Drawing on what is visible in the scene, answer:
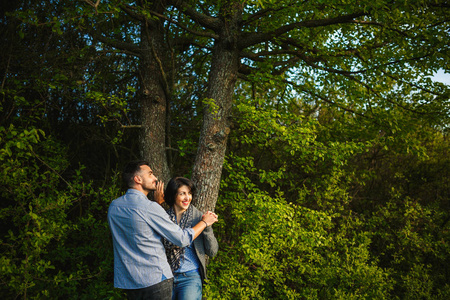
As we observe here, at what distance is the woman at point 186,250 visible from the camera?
2.89 metres

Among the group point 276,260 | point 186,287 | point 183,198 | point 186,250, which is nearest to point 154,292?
point 186,287

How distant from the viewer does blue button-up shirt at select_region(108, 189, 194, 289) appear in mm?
2463

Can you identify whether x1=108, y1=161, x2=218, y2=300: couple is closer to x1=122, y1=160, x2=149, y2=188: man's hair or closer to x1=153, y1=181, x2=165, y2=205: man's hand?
x1=122, y1=160, x2=149, y2=188: man's hair

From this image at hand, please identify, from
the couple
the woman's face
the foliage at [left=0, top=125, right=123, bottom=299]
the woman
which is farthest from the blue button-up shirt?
the foliage at [left=0, top=125, right=123, bottom=299]

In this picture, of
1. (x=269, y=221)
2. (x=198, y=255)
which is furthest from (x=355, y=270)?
(x=198, y=255)

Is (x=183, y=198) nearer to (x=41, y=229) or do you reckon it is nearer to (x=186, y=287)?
(x=186, y=287)

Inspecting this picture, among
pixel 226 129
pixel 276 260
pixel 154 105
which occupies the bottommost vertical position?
pixel 276 260

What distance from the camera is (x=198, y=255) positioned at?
298 centimetres

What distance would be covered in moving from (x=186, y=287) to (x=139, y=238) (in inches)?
30.1

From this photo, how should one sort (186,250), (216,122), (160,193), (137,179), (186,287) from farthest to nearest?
(216,122), (160,193), (186,250), (186,287), (137,179)

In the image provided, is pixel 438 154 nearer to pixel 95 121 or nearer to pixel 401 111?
pixel 401 111

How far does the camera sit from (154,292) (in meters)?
2.51

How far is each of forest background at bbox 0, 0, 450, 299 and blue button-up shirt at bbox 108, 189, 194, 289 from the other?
151 cm

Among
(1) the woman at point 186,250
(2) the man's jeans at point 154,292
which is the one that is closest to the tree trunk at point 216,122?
(1) the woman at point 186,250
